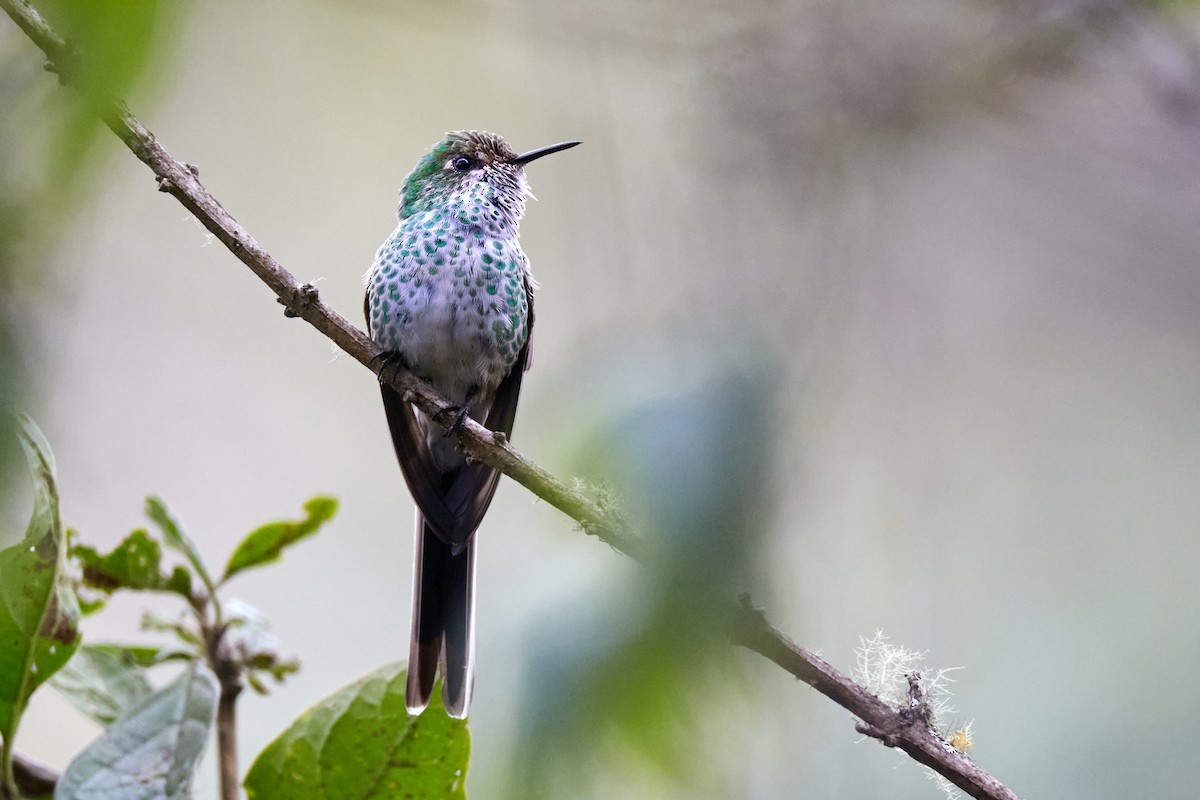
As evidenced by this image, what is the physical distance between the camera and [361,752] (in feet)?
4.66

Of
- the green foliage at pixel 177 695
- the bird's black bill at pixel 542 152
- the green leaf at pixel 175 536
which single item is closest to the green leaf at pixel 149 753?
the green foliage at pixel 177 695

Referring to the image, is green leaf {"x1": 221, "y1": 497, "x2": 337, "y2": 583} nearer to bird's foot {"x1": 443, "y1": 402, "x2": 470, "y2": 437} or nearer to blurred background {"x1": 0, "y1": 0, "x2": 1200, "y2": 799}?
blurred background {"x1": 0, "y1": 0, "x2": 1200, "y2": 799}

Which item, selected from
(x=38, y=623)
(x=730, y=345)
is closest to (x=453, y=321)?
(x=38, y=623)

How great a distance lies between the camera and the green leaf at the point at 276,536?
1.74 metres

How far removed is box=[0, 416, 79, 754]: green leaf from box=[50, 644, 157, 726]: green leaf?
0.25 m

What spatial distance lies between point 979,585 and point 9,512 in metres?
2.32

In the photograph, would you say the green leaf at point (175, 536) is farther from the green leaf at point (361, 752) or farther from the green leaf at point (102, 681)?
the green leaf at point (361, 752)

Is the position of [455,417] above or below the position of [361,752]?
above

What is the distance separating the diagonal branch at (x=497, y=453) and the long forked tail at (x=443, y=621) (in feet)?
1.23

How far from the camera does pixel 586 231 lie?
4.69 ft

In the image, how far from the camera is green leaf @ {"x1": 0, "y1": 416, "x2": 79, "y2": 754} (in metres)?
1.11

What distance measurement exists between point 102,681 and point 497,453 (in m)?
0.67

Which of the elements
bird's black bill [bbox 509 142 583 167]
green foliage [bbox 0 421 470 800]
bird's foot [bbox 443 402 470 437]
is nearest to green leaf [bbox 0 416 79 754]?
green foliage [bbox 0 421 470 800]

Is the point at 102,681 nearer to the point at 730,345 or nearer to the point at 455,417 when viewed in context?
the point at 455,417
